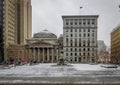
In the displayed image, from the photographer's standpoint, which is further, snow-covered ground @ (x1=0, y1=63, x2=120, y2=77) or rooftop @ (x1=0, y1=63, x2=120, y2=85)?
snow-covered ground @ (x1=0, y1=63, x2=120, y2=77)

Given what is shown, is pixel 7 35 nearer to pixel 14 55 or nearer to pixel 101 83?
pixel 14 55

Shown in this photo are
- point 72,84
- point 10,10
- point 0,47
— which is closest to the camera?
point 72,84

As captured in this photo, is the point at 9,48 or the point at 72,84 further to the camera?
the point at 9,48

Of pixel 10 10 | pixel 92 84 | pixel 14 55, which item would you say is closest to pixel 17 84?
pixel 92 84

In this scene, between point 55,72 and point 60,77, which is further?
point 55,72

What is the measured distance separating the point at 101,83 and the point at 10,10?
165 meters

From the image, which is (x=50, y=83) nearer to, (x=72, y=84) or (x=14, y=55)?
(x=72, y=84)

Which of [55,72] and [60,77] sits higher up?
[60,77]

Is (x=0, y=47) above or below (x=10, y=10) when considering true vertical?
below

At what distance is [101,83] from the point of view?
34.5m

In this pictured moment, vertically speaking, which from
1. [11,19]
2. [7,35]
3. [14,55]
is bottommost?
[14,55]

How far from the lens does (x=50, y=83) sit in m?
34.7

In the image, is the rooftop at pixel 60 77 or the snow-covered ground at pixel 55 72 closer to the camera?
the rooftop at pixel 60 77

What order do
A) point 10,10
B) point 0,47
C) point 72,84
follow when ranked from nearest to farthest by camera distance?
1. point 72,84
2. point 0,47
3. point 10,10
